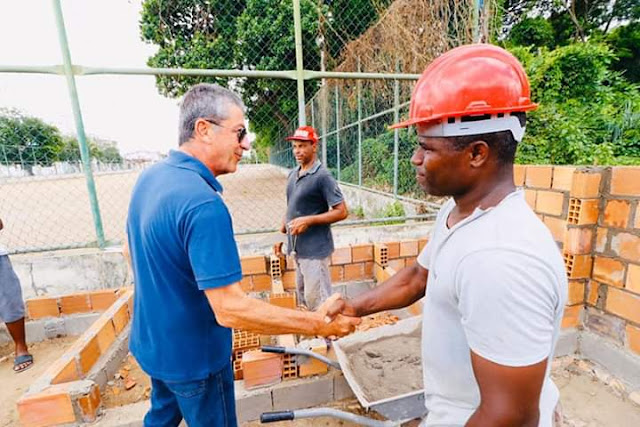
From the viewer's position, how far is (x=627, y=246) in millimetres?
2568

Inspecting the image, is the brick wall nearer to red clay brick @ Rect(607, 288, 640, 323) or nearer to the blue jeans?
red clay brick @ Rect(607, 288, 640, 323)

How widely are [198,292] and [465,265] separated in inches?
48.7

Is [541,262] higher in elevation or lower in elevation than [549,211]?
higher

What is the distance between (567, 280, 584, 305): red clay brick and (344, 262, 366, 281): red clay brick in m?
2.11

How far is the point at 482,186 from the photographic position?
1007mm

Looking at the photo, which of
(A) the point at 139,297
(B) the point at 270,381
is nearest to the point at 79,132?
(A) the point at 139,297

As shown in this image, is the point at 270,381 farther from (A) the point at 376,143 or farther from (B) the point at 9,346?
(A) the point at 376,143

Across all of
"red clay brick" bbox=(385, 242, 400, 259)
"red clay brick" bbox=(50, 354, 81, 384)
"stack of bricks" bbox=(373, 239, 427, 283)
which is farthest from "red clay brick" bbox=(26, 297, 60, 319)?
"red clay brick" bbox=(385, 242, 400, 259)

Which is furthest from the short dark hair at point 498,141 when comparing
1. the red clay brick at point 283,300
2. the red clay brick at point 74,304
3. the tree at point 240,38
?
the tree at point 240,38

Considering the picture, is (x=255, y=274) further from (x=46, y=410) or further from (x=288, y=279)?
(x=46, y=410)

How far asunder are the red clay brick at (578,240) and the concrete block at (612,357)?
0.77m

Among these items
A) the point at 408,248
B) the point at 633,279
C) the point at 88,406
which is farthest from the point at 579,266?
the point at 88,406

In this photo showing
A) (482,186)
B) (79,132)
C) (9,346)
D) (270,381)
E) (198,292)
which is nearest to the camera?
(482,186)

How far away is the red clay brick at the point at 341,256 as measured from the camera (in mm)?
4133
